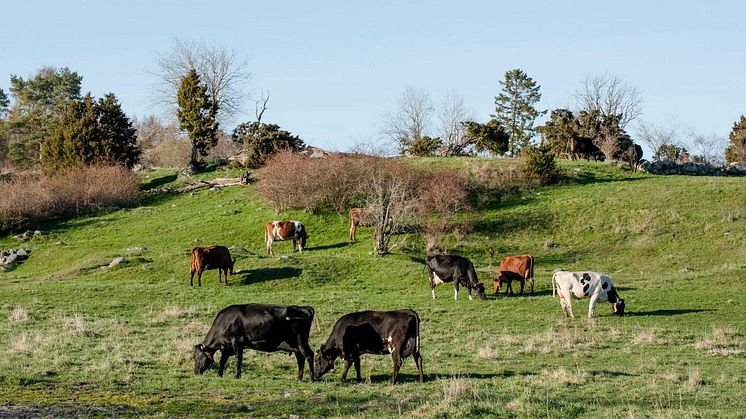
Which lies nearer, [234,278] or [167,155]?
[234,278]

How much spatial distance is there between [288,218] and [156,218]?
30.0 ft

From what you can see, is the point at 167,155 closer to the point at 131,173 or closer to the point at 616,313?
the point at 131,173

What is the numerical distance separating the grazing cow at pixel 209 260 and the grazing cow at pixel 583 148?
35.7 m

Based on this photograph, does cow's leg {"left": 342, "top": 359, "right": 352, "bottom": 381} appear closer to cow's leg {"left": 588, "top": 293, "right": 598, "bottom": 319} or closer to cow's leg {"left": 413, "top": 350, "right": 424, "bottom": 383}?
cow's leg {"left": 413, "top": 350, "right": 424, "bottom": 383}

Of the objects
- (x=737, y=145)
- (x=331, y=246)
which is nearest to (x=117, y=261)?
(x=331, y=246)

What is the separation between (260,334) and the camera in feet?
54.2

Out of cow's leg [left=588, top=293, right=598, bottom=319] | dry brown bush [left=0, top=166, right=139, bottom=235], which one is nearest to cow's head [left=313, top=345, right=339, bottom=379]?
cow's leg [left=588, top=293, right=598, bottom=319]

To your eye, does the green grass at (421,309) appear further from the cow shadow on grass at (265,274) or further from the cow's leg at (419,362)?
the cow's leg at (419,362)

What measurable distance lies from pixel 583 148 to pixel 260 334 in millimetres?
51738

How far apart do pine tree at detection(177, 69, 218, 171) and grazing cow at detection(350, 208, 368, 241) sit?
26.3m

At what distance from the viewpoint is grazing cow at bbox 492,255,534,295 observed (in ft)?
104

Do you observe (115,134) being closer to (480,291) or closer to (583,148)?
(583,148)

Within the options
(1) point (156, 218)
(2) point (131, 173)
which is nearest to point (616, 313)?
(1) point (156, 218)

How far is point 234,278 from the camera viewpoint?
35.7 m
